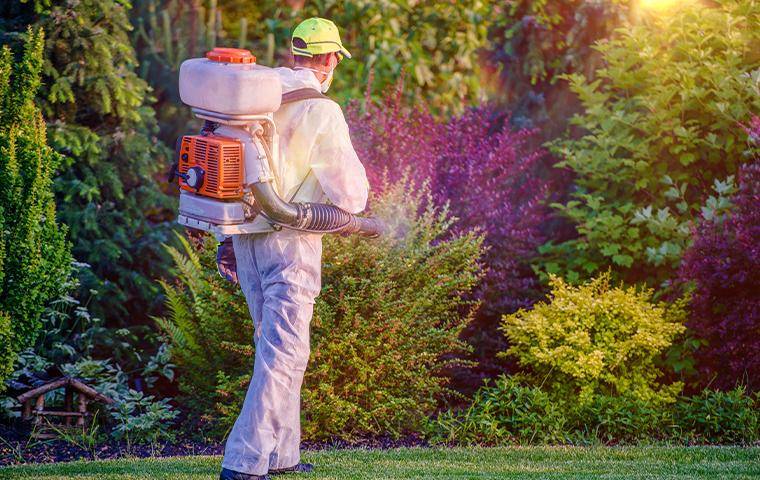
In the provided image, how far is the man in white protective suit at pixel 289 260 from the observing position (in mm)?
4656

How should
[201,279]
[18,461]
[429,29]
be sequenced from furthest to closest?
[429,29] < [201,279] < [18,461]

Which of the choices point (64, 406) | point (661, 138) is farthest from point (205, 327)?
point (661, 138)

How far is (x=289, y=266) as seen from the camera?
4.73m

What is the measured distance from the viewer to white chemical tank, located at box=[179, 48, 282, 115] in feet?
14.4

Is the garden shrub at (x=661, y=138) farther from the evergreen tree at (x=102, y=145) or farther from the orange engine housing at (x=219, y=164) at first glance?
the orange engine housing at (x=219, y=164)

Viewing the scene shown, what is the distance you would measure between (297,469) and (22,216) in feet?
6.87

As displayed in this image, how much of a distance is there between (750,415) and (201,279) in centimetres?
340

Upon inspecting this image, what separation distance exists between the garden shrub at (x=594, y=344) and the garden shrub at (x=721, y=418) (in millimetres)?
181

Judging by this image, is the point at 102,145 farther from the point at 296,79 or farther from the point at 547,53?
the point at 547,53

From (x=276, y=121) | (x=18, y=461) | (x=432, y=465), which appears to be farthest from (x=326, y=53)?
(x=18, y=461)

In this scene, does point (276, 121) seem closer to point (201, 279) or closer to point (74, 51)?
point (201, 279)

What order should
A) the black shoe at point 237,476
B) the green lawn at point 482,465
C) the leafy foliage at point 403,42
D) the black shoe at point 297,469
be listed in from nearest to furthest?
the black shoe at point 237,476
the black shoe at point 297,469
the green lawn at point 482,465
the leafy foliage at point 403,42

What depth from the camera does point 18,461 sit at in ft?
19.4

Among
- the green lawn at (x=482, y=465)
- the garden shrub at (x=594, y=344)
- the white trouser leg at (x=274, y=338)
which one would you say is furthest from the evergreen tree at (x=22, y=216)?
the garden shrub at (x=594, y=344)
